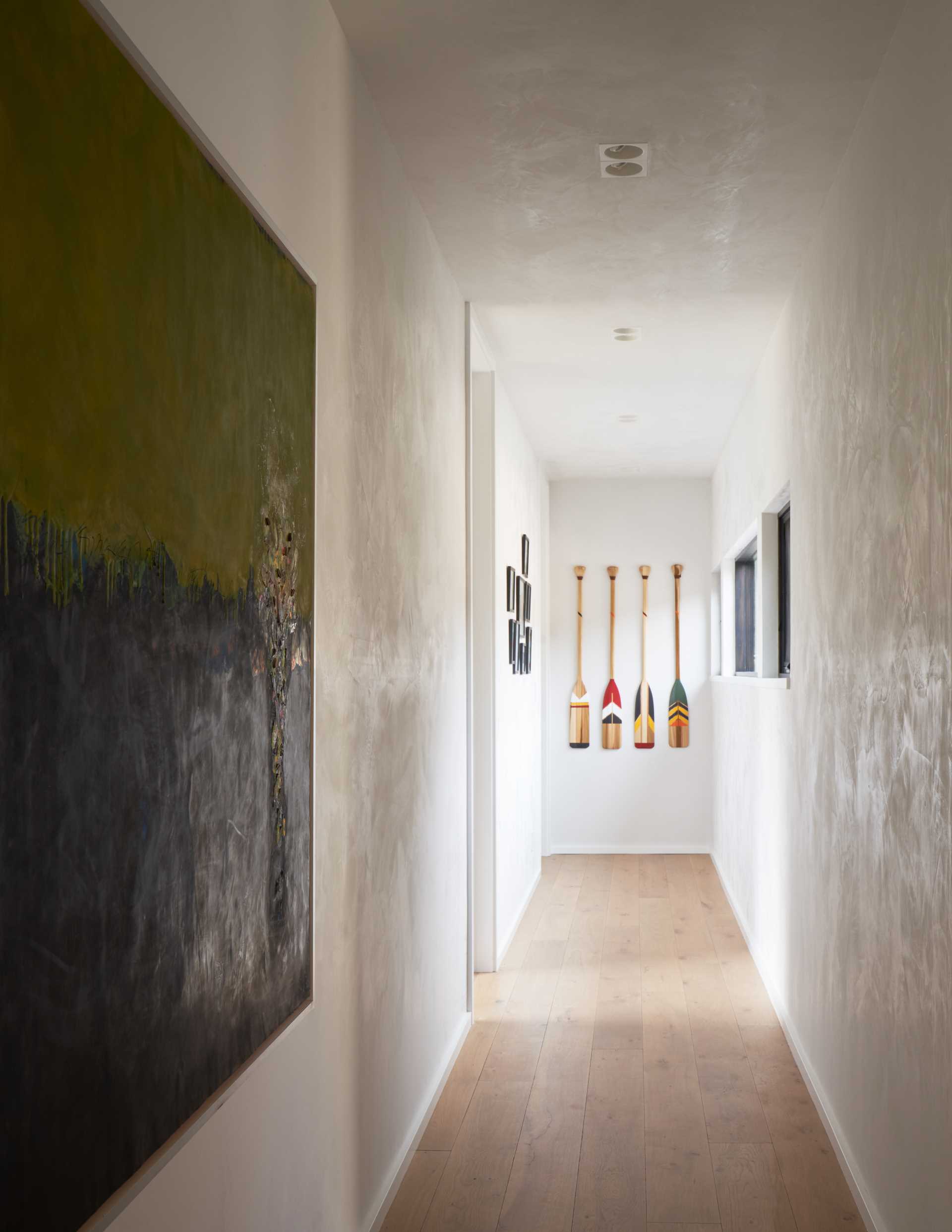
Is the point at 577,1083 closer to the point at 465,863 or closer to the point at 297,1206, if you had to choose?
the point at 465,863

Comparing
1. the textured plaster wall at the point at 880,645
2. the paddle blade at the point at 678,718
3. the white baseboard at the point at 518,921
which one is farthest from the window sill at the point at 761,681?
the white baseboard at the point at 518,921

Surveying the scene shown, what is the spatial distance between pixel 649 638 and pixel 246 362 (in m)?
6.39

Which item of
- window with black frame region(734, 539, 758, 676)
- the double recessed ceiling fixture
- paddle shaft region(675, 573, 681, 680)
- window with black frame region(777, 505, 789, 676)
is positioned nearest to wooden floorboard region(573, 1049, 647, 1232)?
window with black frame region(777, 505, 789, 676)

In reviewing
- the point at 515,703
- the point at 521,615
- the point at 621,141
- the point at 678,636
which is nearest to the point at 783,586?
the point at 515,703

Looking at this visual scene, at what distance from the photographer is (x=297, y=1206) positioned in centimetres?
190

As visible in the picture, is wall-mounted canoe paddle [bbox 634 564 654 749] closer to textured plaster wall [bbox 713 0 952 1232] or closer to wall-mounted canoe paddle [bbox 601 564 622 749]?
wall-mounted canoe paddle [bbox 601 564 622 749]

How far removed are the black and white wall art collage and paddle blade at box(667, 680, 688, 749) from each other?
1.51 meters

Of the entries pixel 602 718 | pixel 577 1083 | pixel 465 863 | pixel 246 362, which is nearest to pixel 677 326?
pixel 465 863

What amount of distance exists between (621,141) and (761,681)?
8.14 feet

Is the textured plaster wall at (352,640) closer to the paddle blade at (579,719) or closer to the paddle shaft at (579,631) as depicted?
the paddle blade at (579,719)

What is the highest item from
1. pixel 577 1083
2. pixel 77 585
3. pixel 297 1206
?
pixel 77 585

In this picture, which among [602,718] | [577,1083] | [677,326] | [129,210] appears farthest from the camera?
[602,718]

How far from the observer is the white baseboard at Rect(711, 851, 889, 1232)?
249 centimetres

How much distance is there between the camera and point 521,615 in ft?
19.6
